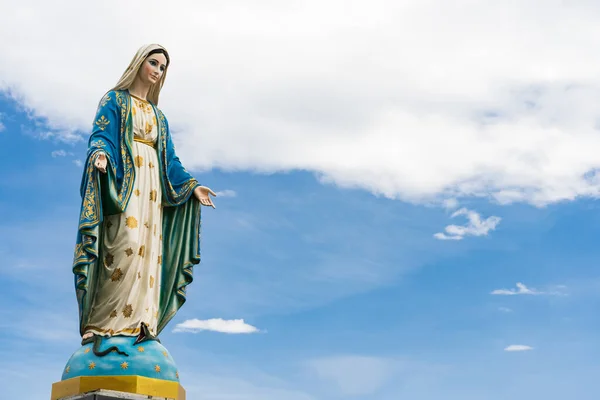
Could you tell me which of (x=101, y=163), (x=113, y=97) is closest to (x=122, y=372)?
(x=101, y=163)

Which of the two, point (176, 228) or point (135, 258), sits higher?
point (176, 228)

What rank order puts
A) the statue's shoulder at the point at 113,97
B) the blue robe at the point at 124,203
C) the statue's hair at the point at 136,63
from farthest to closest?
the statue's hair at the point at 136,63 → the statue's shoulder at the point at 113,97 → the blue robe at the point at 124,203

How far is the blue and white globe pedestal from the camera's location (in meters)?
10.3

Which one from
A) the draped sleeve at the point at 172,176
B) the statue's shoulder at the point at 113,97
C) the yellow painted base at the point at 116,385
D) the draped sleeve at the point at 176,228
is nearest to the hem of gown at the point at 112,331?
the yellow painted base at the point at 116,385

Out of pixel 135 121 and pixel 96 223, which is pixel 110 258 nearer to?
pixel 96 223

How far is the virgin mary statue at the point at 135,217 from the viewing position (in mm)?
10977

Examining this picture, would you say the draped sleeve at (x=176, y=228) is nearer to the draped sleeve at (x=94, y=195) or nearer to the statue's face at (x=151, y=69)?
the statue's face at (x=151, y=69)

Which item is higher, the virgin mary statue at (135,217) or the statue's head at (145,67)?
the statue's head at (145,67)

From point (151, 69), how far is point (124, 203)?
2.35m

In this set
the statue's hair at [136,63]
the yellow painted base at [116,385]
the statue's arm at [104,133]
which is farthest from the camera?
the statue's hair at [136,63]

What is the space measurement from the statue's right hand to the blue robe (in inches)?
3.3

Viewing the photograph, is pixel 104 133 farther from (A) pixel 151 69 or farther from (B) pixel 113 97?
(A) pixel 151 69

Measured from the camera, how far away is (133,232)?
11305 mm

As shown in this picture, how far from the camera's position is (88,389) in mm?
10305
